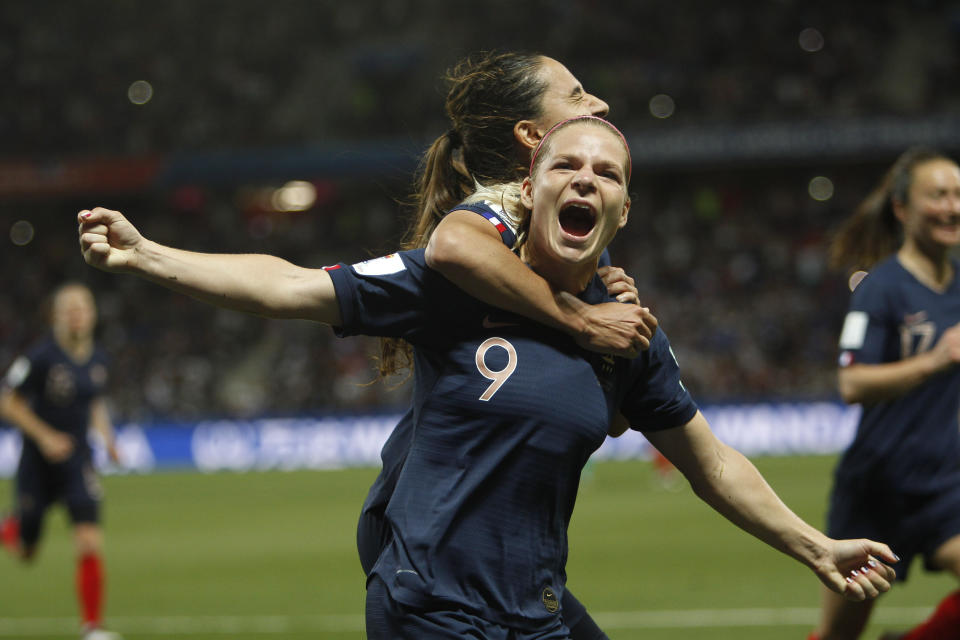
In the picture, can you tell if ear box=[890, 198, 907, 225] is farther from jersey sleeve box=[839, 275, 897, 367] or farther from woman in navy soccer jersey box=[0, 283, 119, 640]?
woman in navy soccer jersey box=[0, 283, 119, 640]

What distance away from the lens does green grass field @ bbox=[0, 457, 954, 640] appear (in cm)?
886

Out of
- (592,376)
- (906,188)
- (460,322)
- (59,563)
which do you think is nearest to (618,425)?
(592,376)

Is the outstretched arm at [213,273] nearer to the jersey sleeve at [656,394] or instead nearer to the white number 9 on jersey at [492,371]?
the white number 9 on jersey at [492,371]

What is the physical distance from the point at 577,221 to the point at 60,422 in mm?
8651

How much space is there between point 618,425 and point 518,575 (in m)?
0.71

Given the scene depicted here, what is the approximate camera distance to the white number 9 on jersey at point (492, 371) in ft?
10.0

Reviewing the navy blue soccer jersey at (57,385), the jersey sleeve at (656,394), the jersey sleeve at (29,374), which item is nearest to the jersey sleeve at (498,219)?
the jersey sleeve at (656,394)

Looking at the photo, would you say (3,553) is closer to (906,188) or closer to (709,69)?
(906,188)

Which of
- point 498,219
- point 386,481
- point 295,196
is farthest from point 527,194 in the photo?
point 295,196

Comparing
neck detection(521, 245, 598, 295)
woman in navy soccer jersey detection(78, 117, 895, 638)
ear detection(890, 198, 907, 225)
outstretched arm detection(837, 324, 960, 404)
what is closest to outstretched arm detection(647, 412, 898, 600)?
woman in navy soccer jersey detection(78, 117, 895, 638)

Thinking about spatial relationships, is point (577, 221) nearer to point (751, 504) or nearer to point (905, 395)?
point (751, 504)

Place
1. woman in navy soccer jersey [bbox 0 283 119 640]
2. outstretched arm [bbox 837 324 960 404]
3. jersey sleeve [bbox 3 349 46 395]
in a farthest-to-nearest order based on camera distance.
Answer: jersey sleeve [bbox 3 349 46 395] < woman in navy soccer jersey [bbox 0 283 119 640] < outstretched arm [bbox 837 324 960 404]

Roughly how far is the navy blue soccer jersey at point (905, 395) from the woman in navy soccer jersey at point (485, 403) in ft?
8.62

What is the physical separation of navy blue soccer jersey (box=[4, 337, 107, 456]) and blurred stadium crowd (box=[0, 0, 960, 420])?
16.1 metres
